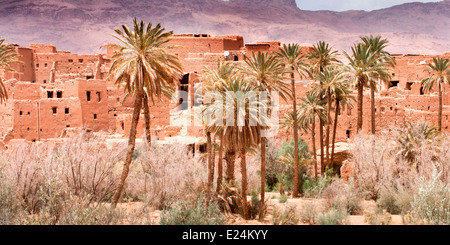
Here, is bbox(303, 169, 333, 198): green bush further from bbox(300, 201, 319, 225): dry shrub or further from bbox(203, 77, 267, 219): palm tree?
bbox(203, 77, 267, 219): palm tree

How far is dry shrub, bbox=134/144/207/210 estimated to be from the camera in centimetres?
1786

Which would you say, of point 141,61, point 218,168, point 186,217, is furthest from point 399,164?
point 141,61

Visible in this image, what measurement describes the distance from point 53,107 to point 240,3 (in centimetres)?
8614

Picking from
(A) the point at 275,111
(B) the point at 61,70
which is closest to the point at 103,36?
(B) the point at 61,70

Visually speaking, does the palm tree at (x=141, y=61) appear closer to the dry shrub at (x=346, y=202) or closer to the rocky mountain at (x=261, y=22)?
the dry shrub at (x=346, y=202)

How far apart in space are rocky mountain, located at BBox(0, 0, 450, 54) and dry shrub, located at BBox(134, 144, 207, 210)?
16.7m

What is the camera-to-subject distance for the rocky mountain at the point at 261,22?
50.4m

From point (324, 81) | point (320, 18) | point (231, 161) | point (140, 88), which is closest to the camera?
point (140, 88)

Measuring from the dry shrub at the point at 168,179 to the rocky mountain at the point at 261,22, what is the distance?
16.7 m

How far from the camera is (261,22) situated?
4338 inches

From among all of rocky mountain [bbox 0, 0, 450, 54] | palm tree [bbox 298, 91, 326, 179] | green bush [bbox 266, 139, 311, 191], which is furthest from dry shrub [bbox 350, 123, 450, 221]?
rocky mountain [bbox 0, 0, 450, 54]

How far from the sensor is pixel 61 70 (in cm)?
4706

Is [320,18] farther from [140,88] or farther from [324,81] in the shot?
[140,88]
